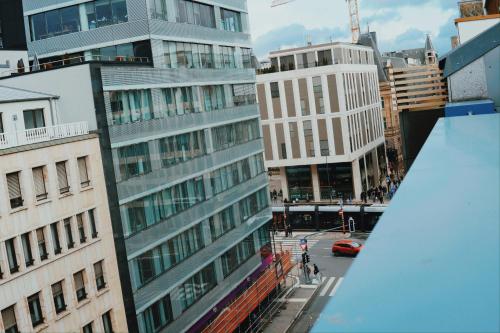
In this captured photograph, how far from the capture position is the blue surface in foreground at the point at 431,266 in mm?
2594

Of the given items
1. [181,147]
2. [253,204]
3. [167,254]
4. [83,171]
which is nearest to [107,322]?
[167,254]

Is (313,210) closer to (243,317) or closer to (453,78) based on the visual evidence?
(243,317)

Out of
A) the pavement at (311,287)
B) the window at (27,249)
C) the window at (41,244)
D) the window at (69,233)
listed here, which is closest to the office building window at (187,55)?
the window at (69,233)

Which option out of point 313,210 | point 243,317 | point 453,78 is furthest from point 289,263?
point 453,78

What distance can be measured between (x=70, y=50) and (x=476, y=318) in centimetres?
3794

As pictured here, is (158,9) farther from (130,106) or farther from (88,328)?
(88,328)

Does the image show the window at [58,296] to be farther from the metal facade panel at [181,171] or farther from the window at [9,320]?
the metal facade panel at [181,171]

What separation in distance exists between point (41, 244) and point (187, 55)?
1756 centimetres

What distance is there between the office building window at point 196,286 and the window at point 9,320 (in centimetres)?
1167

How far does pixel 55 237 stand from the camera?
2712cm

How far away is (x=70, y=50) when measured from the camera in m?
37.4

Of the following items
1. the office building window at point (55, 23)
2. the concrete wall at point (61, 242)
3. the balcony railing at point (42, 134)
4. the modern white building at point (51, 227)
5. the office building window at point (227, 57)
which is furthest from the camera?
the office building window at point (227, 57)

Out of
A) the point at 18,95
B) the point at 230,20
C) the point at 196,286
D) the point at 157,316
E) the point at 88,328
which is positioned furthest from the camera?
the point at 230,20

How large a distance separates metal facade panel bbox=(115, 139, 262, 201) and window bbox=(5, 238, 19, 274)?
22.4 ft
